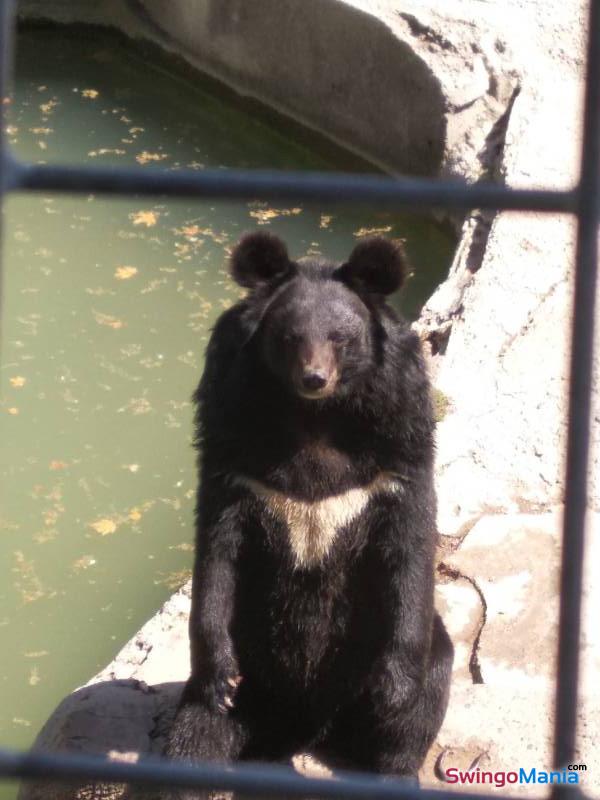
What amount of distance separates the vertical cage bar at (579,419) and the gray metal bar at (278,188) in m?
0.03

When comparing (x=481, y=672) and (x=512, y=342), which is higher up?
(x=512, y=342)

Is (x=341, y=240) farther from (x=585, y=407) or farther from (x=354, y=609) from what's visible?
(x=585, y=407)

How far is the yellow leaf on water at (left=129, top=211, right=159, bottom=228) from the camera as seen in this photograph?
8.63 m

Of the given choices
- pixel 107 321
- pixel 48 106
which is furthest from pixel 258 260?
pixel 48 106

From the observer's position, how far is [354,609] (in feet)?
13.1

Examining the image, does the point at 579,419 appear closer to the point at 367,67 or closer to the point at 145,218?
the point at 145,218

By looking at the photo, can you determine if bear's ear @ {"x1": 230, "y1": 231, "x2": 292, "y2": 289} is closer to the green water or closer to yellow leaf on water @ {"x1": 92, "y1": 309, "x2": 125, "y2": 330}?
the green water

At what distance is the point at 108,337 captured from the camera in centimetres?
755

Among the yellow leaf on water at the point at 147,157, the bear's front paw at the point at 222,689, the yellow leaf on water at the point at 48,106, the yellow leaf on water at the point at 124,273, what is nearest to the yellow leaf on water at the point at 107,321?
the yellow leaf on water at the point at 124,273

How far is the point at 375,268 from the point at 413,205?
255 centimetres

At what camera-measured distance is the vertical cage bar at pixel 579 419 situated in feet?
4.09

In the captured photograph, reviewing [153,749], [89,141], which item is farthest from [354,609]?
[89,141]

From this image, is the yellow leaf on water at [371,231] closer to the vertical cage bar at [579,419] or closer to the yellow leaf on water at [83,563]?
the yellow leaf on water at [83,563]

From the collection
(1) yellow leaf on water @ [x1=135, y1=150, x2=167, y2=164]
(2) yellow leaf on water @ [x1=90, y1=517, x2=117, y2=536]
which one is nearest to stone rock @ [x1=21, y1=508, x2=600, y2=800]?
(2) yellow leaf on water @ [x1=90, y1=517, x2=117, y2=536]
